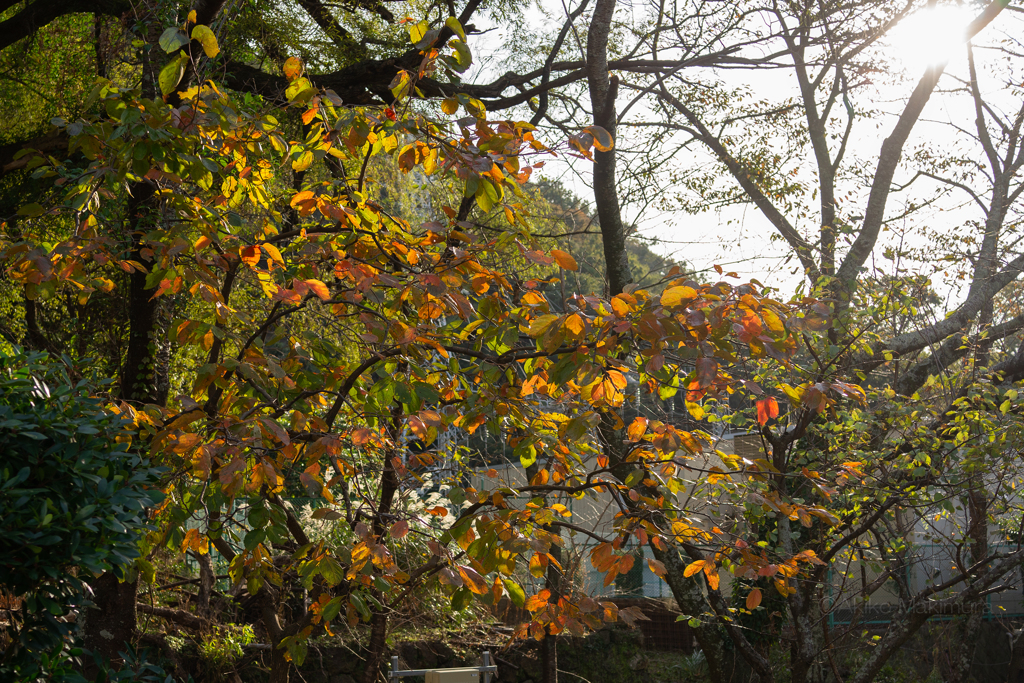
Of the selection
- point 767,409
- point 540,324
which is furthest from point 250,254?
point 767,409

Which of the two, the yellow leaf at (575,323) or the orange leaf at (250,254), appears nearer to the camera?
the yellow leaf at (575,323)

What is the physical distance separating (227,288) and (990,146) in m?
9.01

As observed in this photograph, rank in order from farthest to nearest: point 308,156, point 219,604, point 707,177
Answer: point 707,177, point 219,604, point 308,156

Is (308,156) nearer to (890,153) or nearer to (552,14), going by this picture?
(552,14)

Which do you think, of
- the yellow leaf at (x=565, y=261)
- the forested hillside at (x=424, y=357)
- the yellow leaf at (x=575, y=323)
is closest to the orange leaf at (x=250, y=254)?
the forested hillside at (x=424, y=357)

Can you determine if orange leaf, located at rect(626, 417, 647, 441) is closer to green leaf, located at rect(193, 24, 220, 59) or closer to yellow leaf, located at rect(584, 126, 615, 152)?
yellow leaf, located at rect(584, 126, 615, 152)

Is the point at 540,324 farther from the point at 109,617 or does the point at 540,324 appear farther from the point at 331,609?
the point at 109,617

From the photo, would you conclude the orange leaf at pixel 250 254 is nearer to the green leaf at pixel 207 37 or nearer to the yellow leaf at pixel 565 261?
the green leaf at pixel 207 37

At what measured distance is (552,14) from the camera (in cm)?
687

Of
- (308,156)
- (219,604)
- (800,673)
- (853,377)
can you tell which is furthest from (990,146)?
(219,604)

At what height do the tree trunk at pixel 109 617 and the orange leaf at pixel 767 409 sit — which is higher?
the orange leaf at pixel 767 409

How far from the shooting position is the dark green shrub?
178 centimetres

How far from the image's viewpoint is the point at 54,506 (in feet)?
5.94

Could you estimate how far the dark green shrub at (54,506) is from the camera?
178 centimetres
